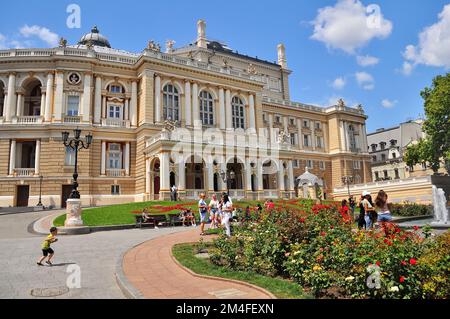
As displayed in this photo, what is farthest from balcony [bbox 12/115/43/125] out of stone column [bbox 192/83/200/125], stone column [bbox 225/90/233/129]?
stone column [bbox 225/90/233/129]

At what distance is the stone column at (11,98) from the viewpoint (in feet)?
135

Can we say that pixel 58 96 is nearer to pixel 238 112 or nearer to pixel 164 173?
pixel 164 173

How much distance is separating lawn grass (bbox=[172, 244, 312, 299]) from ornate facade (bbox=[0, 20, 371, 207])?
2639 cm

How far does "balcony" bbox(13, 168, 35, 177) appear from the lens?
1547 inches

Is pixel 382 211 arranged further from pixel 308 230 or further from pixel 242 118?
pixel 242 118

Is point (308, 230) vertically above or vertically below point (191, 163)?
below

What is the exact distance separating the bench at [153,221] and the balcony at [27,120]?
26619 millimetres

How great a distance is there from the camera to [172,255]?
449 inches

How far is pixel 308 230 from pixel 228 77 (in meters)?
43.6

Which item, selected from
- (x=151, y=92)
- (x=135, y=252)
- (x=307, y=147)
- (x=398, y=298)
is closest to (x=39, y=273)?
(x=135, y=252)

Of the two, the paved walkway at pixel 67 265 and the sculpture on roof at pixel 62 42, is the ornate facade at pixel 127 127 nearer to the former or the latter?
the sculpture on roof at pixel 62 42

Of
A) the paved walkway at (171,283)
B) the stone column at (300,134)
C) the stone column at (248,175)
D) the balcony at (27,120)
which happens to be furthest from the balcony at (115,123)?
the paved walkway at (171,283)

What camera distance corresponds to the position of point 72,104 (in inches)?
1667

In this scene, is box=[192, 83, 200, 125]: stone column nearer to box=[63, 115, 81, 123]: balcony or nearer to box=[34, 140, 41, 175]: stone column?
box=[63, 115, 81, 123]: balcony
